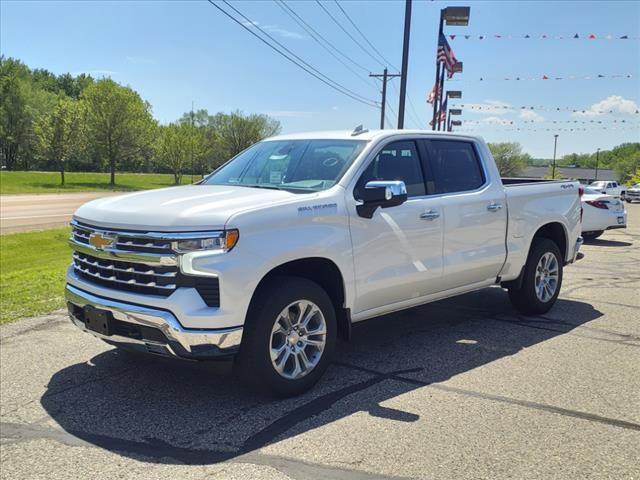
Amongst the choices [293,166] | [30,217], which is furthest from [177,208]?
[30,217]

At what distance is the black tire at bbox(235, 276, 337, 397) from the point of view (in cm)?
383

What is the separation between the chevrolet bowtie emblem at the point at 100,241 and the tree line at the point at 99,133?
5217cm

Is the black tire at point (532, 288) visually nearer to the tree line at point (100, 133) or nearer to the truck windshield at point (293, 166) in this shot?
the truck windshield at point (293, 166)

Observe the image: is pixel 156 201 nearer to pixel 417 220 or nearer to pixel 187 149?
pixel 417 220

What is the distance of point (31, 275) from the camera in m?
9.28

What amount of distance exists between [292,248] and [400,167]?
1.60 meters

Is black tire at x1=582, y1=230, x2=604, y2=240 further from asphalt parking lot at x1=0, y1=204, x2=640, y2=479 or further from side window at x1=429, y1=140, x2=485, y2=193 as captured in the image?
side window at x1=429, y1=140, x2=485, y2=193

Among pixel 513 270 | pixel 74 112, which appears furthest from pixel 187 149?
pixel 513 270

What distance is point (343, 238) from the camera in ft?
14.2

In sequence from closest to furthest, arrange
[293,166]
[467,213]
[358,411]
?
[358,411], [293,166], [467,213]

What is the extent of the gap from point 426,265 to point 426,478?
2.26m

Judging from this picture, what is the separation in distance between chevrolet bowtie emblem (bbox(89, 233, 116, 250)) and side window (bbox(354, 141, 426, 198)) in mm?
2020

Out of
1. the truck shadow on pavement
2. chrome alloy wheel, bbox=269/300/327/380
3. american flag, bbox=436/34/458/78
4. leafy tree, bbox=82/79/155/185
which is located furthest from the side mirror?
leafy tree, bbox=82/79/155/185

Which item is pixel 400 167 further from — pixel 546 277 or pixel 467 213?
pixel 546 277
